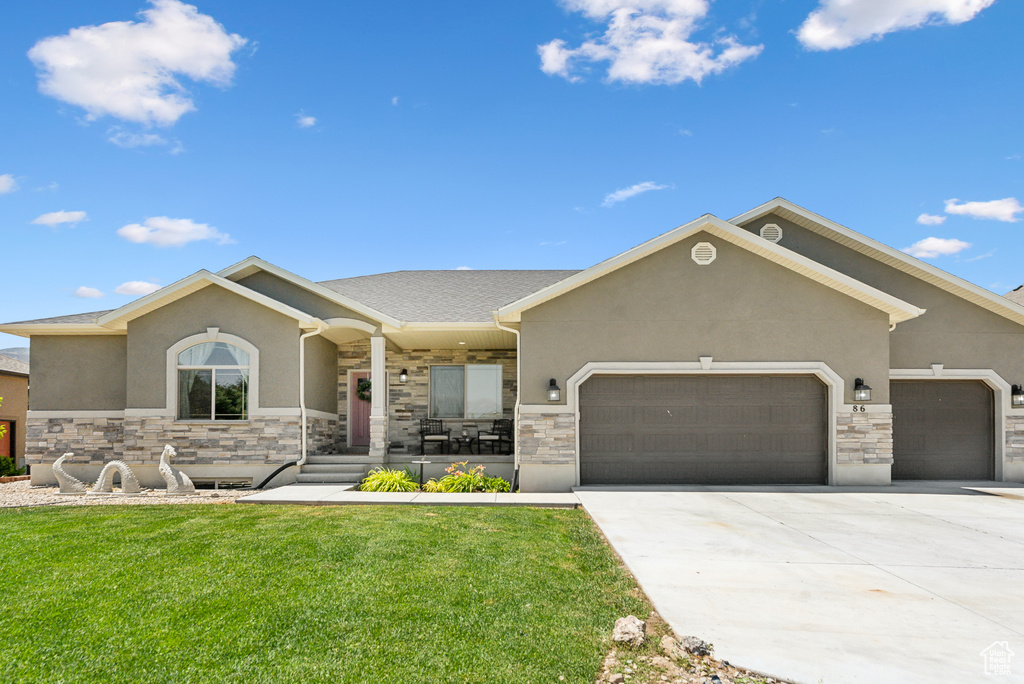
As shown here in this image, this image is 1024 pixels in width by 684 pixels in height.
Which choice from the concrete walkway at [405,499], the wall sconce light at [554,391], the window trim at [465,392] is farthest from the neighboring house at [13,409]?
the wall sconce light at [554,391]

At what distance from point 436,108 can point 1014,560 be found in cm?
1301

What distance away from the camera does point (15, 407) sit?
62.2 ft

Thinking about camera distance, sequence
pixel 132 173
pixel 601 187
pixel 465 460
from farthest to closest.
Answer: pixel 601 187 < pixel 132 173 < pixel 465 460

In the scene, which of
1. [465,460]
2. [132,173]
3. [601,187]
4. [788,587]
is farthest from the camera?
[601,187]

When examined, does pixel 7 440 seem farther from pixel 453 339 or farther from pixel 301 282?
pixel 453 339

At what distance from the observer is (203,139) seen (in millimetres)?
13430

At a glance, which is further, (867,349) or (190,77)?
(190,77)

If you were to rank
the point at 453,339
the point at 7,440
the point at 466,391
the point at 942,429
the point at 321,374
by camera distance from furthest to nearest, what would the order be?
the point at 7,440 < the point at 466,391 < the point at 453,339 < the point at 321,374 < the point at 942,429

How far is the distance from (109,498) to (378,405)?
4.89 metres

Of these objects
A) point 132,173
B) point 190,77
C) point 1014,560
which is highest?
point 190,77

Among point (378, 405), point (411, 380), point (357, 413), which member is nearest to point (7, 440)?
point (357, 413)

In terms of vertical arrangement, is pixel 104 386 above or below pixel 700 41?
below

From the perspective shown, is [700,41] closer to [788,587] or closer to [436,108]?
[436,108]

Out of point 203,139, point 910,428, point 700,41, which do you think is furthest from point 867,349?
point 203,139
